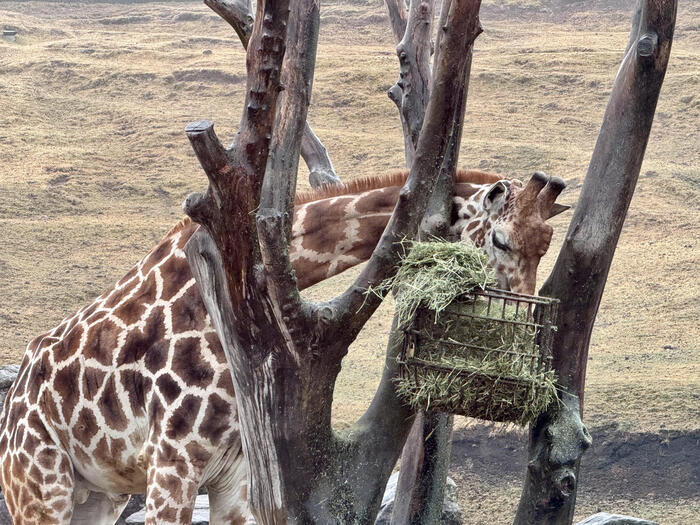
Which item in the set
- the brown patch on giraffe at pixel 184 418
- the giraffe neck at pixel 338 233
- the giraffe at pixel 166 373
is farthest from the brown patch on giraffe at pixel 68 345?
the giraffe neck at pixel 338 233

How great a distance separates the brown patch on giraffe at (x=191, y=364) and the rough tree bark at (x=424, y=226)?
0.99 m

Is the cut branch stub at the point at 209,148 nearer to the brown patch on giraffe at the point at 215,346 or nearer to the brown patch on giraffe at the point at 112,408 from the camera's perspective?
the brown patch on giraffe at the point at 215,346

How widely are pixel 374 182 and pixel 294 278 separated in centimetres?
107

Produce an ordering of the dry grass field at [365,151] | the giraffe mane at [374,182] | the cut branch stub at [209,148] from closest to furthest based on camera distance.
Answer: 1. the cut branch stub at [209,148]
2. the giraffe mane at [374,182]
3. the dry grass field at [365,151]

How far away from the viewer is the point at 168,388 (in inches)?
157

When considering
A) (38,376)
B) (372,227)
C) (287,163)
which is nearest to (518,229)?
(372,227)

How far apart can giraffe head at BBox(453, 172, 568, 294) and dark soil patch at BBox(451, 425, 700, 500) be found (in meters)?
3.03

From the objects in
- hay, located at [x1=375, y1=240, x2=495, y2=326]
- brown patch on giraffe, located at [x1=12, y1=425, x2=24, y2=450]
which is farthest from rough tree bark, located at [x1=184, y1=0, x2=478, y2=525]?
brown patch on giraffe, located at [x1=12, y1=425, x2=24, y2=450]

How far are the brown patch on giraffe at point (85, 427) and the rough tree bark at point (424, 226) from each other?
142cm

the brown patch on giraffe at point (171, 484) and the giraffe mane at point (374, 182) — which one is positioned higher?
the giraffe mane at point (374, 182)

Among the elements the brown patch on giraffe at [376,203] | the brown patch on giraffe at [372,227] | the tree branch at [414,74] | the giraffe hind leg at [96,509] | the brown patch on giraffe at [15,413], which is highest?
the tree branch at [414,74]

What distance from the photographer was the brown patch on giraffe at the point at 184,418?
13.0 feet

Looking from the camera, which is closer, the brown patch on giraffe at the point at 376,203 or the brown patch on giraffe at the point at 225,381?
the brown patch on giraffe at the point at 225,381

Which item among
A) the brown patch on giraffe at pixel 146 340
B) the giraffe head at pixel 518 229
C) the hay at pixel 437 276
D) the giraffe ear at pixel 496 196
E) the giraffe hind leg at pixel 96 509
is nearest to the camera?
the hay at pixel 437 276
